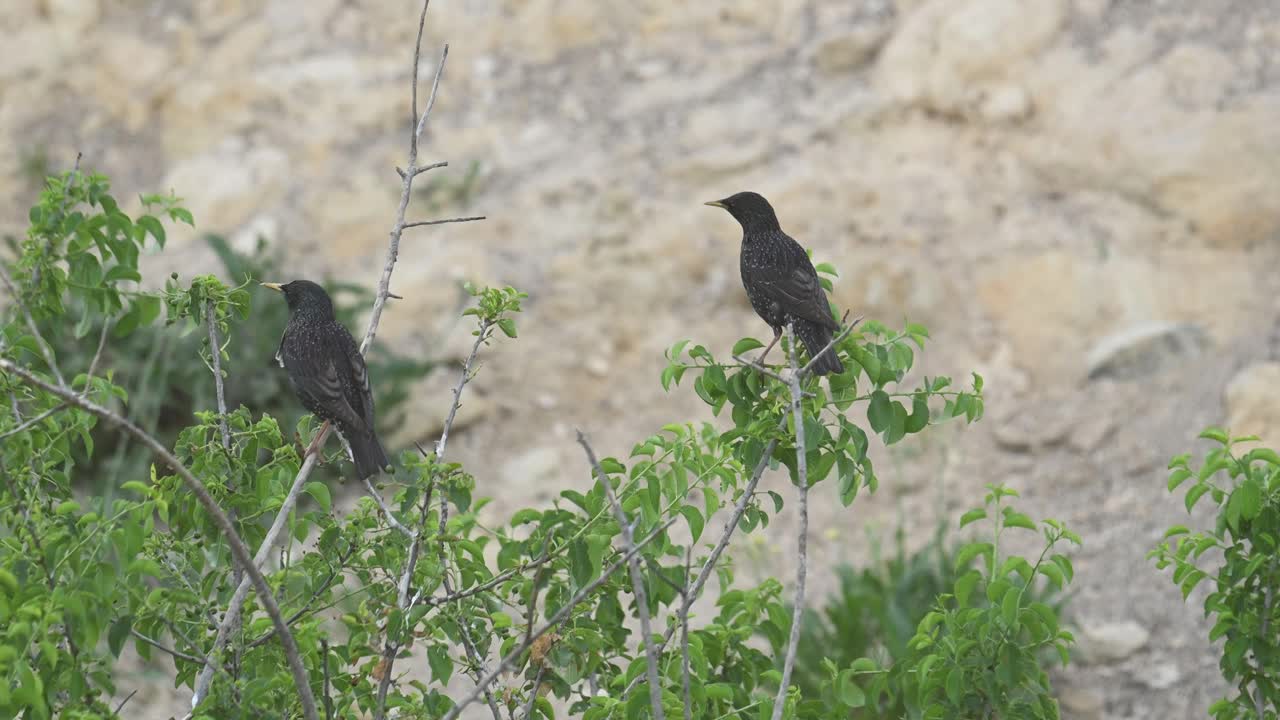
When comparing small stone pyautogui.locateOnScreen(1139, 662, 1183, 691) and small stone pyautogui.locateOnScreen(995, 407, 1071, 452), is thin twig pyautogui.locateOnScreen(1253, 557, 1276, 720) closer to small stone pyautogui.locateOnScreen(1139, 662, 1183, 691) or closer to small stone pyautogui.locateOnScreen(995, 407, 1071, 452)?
small stone pyautogui.locateOnScreen(1139, 662, 1183, 691)

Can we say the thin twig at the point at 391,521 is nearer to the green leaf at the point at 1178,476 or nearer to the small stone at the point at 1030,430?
the green leaf at the point at 1178,476

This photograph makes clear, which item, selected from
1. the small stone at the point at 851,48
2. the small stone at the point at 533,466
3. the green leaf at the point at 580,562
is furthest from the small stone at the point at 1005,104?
the green leaf at the point at 580,562

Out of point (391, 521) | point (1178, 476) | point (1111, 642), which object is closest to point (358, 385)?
point (391, 521)

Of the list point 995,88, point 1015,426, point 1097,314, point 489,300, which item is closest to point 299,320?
point 489,300

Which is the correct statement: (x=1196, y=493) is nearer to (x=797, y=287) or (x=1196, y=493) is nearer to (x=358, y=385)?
(x=797, y=287)

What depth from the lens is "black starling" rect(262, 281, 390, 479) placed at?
9.86 ft

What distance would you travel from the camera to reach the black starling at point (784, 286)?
10.0 ft

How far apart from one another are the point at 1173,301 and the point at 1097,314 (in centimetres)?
36

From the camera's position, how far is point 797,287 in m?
3.07

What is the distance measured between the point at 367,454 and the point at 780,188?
4.68 meters

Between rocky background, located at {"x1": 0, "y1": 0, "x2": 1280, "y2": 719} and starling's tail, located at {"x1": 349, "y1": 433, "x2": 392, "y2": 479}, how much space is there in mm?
2752

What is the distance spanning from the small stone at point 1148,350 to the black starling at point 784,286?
3.82 meters

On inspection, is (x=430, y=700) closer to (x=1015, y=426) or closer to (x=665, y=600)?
(x=665, y=600)

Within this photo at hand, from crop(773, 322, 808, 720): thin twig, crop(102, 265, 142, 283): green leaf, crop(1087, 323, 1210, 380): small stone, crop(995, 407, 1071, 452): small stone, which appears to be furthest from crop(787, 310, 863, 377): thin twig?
crop(1087, 323, 1210, 380): small stone
